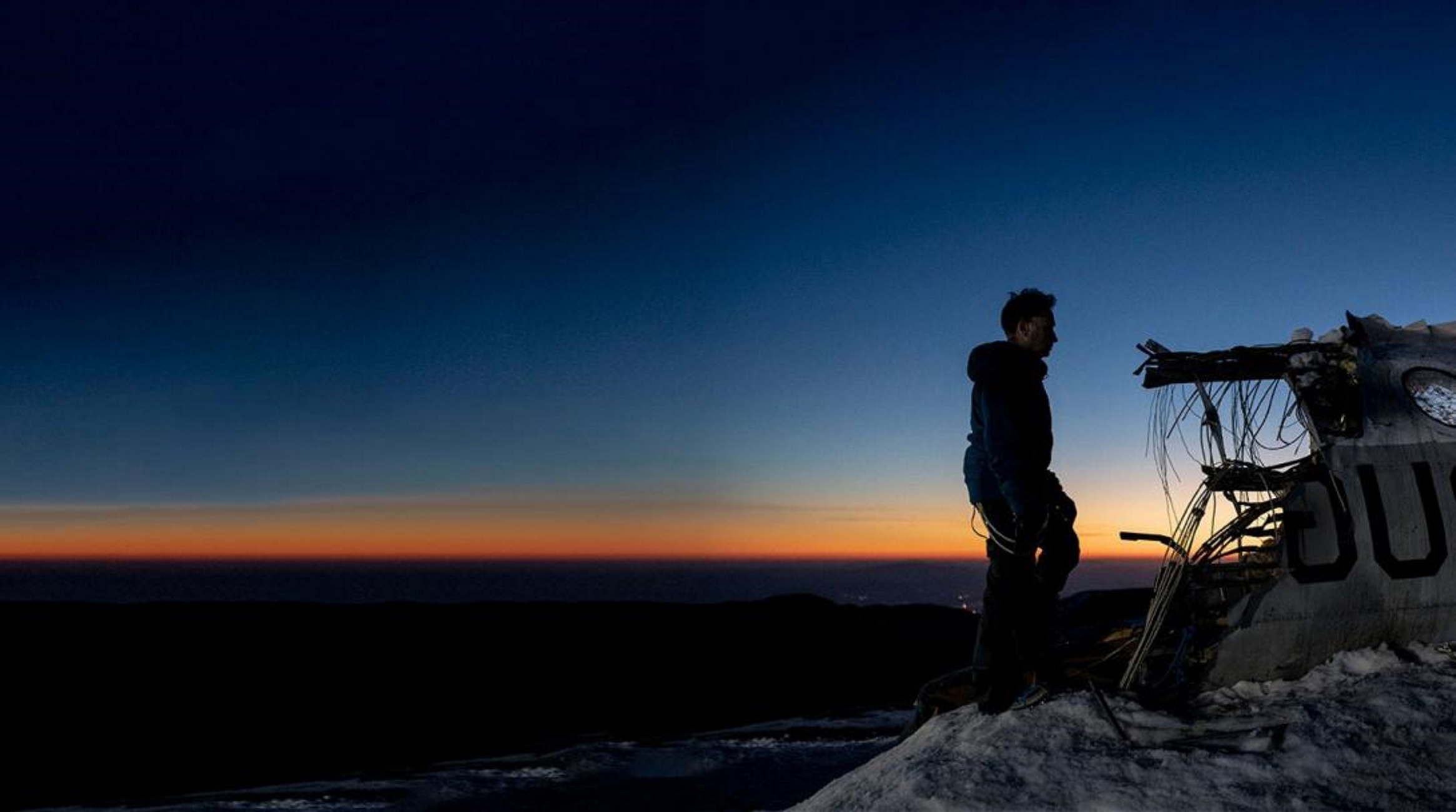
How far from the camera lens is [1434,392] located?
596cm

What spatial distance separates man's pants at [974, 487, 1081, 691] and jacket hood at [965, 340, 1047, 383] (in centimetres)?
75

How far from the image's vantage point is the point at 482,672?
20594mm

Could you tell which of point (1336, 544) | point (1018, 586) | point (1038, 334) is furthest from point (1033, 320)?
point (1336, 544)

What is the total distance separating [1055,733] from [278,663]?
1974cm

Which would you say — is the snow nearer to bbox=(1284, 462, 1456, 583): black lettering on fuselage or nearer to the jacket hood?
bbox=(1284, 462, 1456, 583): black lettering on fuselage

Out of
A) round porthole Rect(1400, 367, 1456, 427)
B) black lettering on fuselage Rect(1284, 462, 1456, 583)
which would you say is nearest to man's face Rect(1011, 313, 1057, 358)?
black lettering on fuselage Rect(1284, 462, 1456, 583)

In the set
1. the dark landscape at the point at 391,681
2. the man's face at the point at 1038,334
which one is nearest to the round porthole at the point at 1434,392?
the man's face at the point at 1038,334

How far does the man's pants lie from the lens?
550 centimetres

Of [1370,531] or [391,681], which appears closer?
[1370,531]

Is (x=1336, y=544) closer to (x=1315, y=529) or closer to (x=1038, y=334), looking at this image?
(x=1315, y=529)

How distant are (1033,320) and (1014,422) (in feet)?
2.44

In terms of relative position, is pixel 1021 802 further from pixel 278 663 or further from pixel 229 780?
pixel 278 663

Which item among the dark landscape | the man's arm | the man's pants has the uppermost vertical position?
the man's arm

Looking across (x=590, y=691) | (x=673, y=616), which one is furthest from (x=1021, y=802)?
(x=673, y=616)
